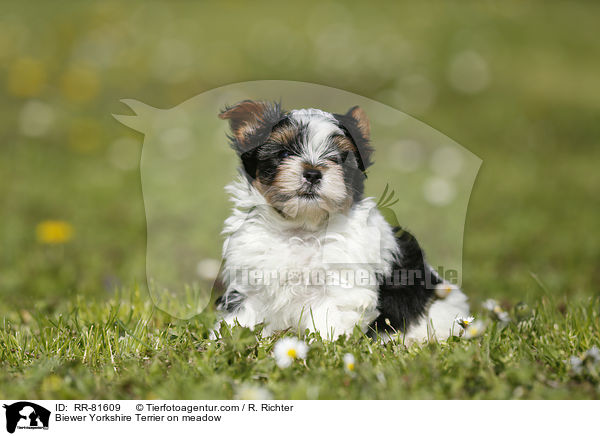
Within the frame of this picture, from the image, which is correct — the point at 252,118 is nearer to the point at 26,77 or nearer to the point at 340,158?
the point at 340,158

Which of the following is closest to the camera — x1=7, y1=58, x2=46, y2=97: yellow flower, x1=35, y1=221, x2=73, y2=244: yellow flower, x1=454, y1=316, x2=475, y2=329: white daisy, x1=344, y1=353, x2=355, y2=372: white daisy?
x1=344, y1=353, x2=355, y2=372: white daisy

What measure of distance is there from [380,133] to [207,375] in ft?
5.48

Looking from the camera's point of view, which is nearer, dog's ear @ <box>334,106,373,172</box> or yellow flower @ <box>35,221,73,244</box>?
dog's ear @ <box>334,106,373,172</box>

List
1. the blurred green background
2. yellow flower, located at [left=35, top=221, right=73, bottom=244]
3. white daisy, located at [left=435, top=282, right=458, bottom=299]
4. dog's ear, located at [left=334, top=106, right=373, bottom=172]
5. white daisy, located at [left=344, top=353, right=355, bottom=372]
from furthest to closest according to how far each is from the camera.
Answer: yellow flower, located at [left=35, top=221, right=73, bottom=244] < the blurred green background < white daisy, located at [left=435, top=282, right=458, bottom=299] < dog's ear, located at [left=334, top=106, right=373, bottom=172] < white daisy, located at [left=344, top=353, right=355, bottom=372]

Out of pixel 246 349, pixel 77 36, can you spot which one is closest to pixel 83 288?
pixel 246 349

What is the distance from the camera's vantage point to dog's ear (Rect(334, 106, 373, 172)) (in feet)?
9.81

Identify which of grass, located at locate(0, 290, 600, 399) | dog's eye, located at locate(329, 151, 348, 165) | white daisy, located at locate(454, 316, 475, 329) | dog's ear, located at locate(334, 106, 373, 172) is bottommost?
grass, located at locate(0, 290, 600, 399)

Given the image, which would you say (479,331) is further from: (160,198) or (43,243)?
(43,243)

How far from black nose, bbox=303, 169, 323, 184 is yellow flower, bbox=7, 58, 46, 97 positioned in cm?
818

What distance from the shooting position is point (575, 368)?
279 centimetres

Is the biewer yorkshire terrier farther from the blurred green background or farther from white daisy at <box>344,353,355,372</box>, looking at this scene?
the blurred green background

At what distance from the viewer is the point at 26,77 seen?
9.45 meters

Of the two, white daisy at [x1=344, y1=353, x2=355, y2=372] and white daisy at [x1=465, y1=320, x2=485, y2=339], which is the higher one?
white daisy at [x1=465, y1=320, x2=485, y2=339]
